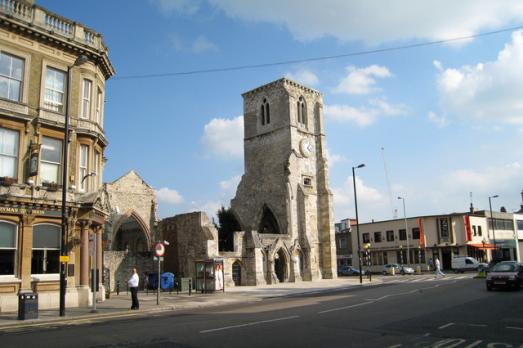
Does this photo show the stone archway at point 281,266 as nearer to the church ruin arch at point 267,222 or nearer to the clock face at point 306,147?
the church ruin arch at point 267,222

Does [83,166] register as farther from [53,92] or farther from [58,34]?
[58,34]

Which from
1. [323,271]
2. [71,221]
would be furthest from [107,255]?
[323,271]

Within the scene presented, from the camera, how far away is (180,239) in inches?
1639

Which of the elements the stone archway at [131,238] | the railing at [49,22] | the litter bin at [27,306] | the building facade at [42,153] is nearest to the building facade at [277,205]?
the stone archway at [131,238]

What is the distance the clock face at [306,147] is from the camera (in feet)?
173

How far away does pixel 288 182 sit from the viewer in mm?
49781

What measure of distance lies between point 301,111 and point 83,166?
3573 cm

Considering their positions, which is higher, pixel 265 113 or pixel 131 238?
pixel 265 113

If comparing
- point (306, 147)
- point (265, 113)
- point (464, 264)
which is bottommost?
point (464, 264)

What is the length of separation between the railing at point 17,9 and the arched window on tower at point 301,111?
36.4m

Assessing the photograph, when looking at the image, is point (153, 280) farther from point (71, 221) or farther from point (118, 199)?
point (71, 221)

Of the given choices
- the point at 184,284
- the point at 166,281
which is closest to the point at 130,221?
the point at 166,281

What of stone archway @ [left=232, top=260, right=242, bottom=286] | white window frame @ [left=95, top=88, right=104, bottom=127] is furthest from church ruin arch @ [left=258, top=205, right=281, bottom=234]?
white window frame @ [left=95, top=88, right=104, bottom=127]

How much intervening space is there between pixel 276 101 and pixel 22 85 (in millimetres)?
36274
